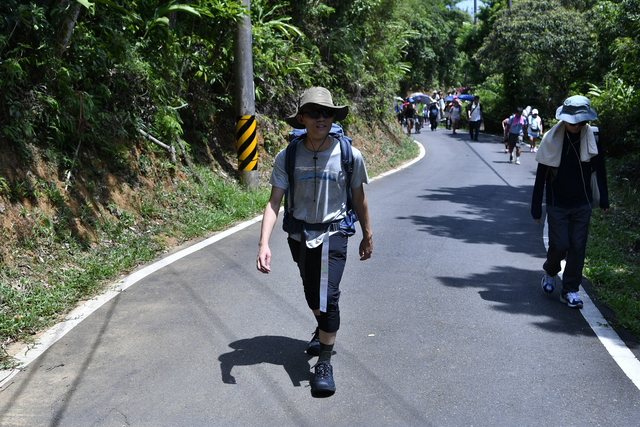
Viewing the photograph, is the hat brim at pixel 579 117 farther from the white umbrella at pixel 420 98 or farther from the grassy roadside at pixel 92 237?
the white umbrella at pixel 420 98

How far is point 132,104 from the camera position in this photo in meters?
10.3

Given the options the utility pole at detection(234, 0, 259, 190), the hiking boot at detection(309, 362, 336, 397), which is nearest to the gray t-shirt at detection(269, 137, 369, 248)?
the hiking boot at detection(309, 362, 336, 397)

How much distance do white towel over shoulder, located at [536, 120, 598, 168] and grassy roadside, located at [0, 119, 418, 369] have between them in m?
4.56

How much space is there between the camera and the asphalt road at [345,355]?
403cm

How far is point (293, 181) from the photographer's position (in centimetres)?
445

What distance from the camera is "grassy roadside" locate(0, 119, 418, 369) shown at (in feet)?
19.1

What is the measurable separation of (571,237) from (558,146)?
0.87 m

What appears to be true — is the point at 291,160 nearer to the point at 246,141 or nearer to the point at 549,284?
the point at 549,284

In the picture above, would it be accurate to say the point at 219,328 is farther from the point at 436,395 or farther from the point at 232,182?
the point at 232,182

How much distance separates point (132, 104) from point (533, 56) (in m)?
25.3

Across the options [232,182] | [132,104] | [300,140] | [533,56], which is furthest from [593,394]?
[533,56]

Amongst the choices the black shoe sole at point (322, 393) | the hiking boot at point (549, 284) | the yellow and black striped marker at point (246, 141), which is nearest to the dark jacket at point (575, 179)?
the hiking boot at point (549, 284)

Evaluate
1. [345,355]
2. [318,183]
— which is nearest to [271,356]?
[345,355]

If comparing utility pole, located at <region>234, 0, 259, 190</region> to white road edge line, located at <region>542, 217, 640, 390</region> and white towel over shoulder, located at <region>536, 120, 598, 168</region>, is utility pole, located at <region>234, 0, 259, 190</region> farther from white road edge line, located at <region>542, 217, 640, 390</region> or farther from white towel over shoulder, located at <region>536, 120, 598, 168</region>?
white road edge line, located at <region>542, 217, 640, 390</region>
